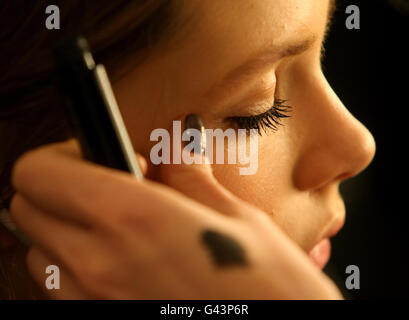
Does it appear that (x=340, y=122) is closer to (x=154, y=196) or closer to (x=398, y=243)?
(x=154, y=196)

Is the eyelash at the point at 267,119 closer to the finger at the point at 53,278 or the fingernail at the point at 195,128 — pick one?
the fingernail at the point at 195,128

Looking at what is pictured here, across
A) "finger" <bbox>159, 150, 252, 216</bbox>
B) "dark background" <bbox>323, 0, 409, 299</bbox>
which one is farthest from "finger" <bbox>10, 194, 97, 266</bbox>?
"dark background" <bbox>323, 0, 409, 299</bbox>

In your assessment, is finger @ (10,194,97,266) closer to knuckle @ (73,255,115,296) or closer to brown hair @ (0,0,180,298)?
knuckle @ (73,255,115,296)

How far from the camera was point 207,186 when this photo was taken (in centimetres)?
42

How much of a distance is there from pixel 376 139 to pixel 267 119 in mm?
812

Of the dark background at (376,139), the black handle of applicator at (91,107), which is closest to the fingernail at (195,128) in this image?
the black handle of applicator at (91,107)

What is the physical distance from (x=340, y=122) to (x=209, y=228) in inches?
13.1

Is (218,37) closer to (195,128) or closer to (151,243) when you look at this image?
(195,128)

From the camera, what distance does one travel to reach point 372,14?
1.21m

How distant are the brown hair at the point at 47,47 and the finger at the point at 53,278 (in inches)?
6.7

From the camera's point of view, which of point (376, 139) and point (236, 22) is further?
point (376, 139)

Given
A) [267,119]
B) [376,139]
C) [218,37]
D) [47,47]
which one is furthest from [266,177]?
[376,139]

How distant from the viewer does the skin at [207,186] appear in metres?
0.34
